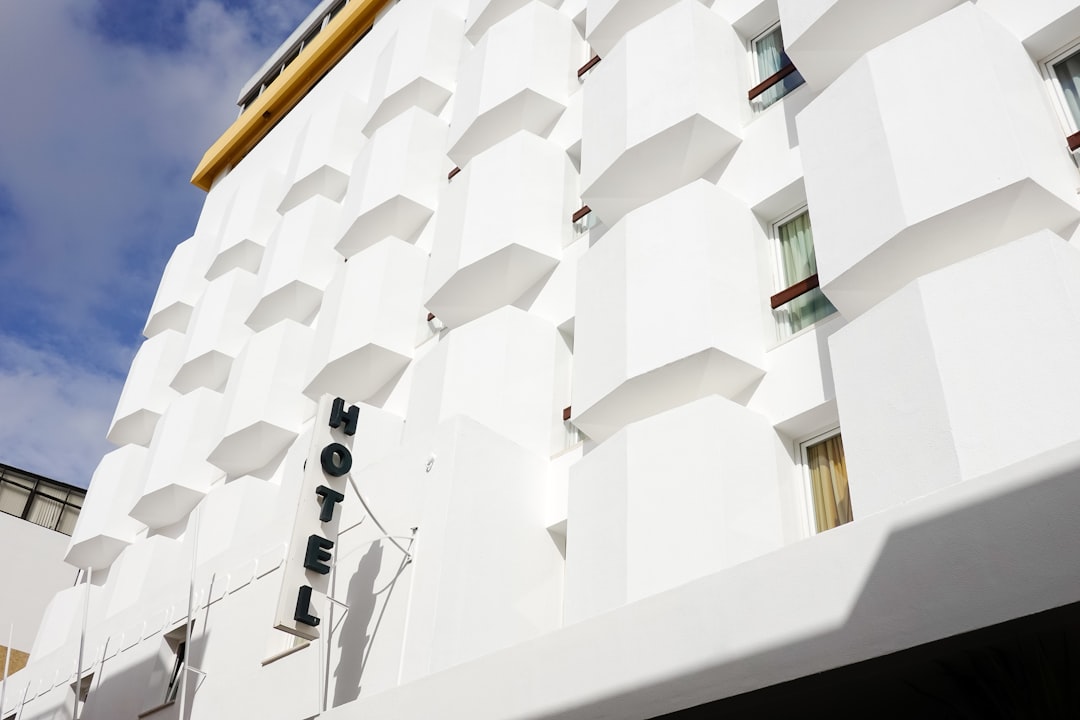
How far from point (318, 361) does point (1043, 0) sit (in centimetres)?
1251

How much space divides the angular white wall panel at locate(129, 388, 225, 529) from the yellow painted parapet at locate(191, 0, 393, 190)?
11.4 metres

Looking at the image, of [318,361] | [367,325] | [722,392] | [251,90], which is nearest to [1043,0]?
[722,392]

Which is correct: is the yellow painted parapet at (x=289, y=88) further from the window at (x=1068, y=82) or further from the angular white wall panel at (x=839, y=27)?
the window at (x=1068, y=82)

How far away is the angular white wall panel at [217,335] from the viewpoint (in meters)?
23.0

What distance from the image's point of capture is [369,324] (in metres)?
17.5

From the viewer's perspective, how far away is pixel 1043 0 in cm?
1027

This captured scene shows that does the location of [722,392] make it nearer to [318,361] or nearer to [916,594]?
[916,594]

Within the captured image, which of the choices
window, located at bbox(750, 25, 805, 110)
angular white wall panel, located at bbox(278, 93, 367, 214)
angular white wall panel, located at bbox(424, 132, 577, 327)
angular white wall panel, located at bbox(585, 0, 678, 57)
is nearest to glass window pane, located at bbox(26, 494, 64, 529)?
angular white wall panel, located at bbox(278, 93, 367, 214)

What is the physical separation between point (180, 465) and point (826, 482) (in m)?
14.9

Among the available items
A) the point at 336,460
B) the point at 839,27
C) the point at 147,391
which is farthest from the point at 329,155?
the point at 839,27

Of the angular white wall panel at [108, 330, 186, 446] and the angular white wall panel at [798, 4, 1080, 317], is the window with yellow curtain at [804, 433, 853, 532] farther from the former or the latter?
the angular white wall panel at [108, 330, 186, 446]

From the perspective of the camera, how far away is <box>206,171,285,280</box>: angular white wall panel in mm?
25125

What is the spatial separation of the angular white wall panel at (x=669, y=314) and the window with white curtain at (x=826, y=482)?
101cm

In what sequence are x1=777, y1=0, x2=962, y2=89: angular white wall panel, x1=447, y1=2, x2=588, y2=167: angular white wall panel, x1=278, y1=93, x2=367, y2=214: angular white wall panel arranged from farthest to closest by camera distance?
x1=278, y1=93, x2=367, y2=214: angular white wall panel < x1=447, y1=2, x2=588, y2=167: angular white wall panel < x1=777, y1=0, x2=962, y2=89: angular white wall panel
